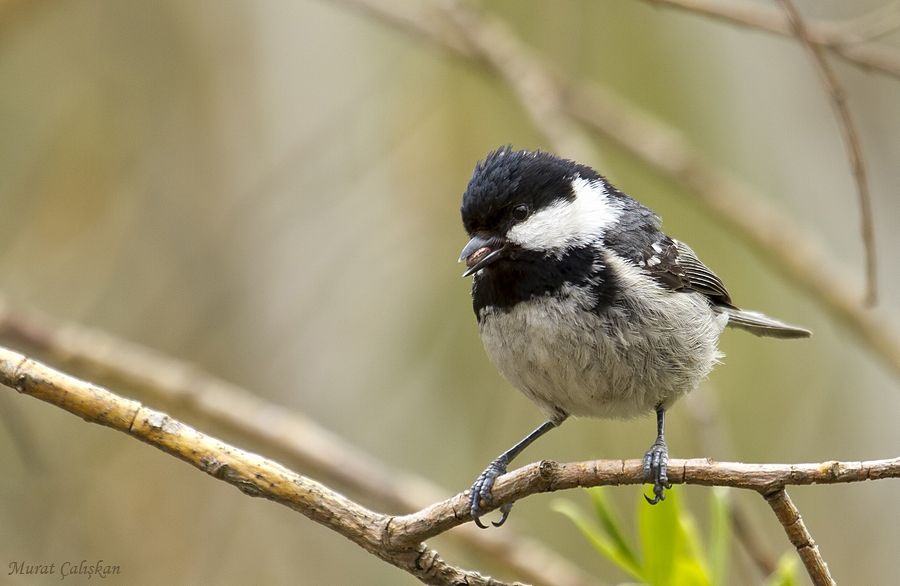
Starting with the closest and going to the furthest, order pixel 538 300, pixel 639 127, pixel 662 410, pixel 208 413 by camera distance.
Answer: pixel 538 300 < pixel 662 410 < pixel 208 413 < pixel 639 127

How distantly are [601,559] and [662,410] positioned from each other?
9.53 feet

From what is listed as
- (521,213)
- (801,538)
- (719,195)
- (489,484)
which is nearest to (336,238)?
(719,195)

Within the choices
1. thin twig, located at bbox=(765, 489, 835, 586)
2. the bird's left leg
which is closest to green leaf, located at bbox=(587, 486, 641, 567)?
the bird's left leg

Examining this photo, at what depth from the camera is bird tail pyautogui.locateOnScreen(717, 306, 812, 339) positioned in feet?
12.9

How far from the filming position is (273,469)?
7.84ft

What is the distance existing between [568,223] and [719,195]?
192cm

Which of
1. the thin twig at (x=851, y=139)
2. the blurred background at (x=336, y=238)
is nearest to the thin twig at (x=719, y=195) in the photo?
the blurred background at (x=336, y=238)

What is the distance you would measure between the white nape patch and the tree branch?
3.46ft

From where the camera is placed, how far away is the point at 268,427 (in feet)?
12.9

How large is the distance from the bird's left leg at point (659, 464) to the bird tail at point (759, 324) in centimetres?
79

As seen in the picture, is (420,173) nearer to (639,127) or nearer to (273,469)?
(639,127)

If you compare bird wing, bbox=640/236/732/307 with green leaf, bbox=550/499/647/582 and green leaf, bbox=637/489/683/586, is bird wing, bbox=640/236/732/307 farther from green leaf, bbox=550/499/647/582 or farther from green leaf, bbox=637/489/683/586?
green leaf, bbox=550/499/647/582

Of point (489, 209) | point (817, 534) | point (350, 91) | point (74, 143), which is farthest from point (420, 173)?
point (817, 534)

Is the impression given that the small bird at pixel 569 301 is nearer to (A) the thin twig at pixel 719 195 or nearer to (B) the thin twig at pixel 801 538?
(B) the thin twig at pixel 801 538
